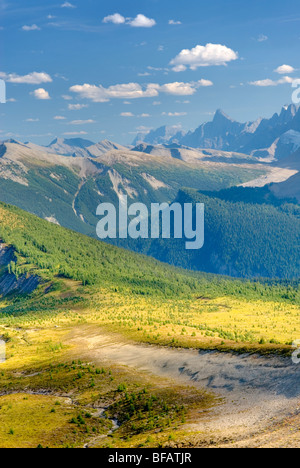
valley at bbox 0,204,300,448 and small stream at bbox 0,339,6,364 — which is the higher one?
valley at bbox 0,204,300,448

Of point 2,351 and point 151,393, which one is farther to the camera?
point 2,351

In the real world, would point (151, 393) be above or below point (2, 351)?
above

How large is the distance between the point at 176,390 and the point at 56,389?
25902 millimetres

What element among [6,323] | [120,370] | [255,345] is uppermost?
→ [255,345]

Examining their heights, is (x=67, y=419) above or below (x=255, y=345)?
below

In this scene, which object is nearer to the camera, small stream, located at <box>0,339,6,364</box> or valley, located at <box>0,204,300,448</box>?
valley, located at <box>0,204,300,448</box>

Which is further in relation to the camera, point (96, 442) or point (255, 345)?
point (255, 345)

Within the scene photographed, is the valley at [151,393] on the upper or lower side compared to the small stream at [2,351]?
upper

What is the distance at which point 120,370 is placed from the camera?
92.3m

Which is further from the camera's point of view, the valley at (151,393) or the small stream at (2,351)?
the small stream at (2,351)
